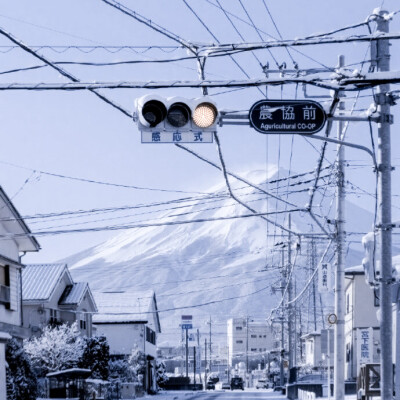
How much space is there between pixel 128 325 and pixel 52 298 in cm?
1869

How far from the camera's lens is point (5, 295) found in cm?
3481

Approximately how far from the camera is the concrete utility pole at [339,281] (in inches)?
952

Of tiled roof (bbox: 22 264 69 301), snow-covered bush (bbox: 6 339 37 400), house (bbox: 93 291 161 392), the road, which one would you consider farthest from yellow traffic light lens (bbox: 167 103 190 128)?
house (bbox: 93 291 161 392)

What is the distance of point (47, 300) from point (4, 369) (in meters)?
25.2

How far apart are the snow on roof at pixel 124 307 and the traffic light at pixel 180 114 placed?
66260 millimetres

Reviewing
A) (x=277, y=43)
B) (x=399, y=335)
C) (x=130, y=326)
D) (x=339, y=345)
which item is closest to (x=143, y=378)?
(x=130, y=326)

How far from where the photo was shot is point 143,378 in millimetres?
77125

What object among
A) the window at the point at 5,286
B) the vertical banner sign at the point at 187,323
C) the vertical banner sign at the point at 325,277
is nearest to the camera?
the vertical banner sign at the point at 325,277

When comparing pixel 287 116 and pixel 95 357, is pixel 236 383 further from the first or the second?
pixel 287 116

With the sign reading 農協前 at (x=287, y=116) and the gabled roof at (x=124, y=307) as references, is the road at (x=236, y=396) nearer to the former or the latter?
the gabled roof at (x=124, y=307)

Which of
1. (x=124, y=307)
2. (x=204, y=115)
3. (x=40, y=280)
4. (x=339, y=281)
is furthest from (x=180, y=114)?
(x=124, y=307)

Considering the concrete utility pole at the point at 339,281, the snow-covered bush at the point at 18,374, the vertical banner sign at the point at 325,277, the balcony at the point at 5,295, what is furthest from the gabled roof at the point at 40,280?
the concrete utility pole at the point at 339,281

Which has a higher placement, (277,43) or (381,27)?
(381,27)

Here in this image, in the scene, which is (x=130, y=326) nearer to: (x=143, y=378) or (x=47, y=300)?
(x=143, y=378)
